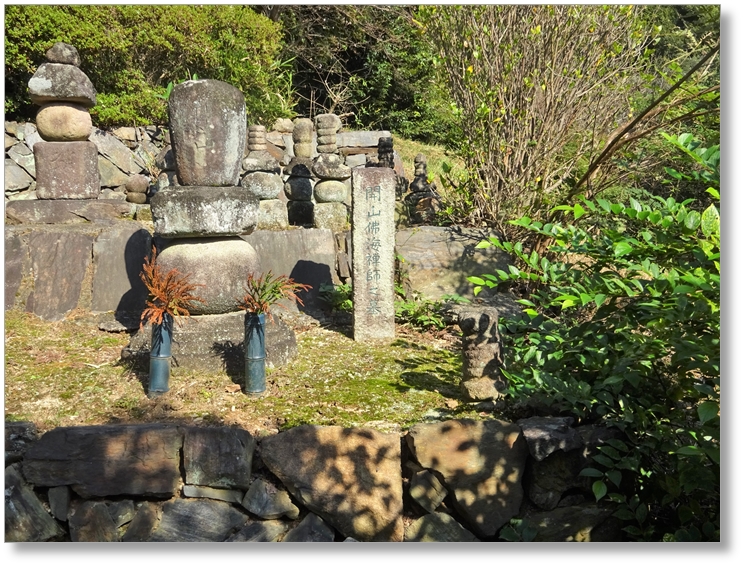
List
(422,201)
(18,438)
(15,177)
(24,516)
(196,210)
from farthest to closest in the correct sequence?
(15,177), (422,201), (196,210), (18,438), (24,516)

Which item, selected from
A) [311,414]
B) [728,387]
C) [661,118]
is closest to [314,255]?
[311,414]

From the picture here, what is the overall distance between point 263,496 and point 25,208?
186 inches

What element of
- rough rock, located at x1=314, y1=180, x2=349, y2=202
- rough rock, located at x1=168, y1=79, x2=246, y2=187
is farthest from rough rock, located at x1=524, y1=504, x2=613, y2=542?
rough rock, located at x1=314, y1=180, x2=349, y2=202

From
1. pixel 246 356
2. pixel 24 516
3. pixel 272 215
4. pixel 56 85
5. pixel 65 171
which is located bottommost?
pixel 24 516

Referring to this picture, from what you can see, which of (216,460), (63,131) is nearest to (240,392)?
(216,460)

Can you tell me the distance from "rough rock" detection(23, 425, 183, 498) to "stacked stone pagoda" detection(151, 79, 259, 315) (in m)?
1.27

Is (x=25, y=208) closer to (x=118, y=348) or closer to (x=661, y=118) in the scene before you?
(x=118, y=348)

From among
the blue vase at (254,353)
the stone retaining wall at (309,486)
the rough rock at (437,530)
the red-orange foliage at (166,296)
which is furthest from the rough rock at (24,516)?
the rough rock at (437,530)

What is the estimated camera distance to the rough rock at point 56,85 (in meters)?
6.98

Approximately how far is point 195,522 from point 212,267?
1719mm

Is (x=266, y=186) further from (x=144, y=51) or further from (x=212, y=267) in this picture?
(x=144, y=51)

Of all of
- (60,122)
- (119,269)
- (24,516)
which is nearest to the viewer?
(24,516)

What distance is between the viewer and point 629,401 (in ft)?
9.96

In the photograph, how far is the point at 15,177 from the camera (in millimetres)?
8961
